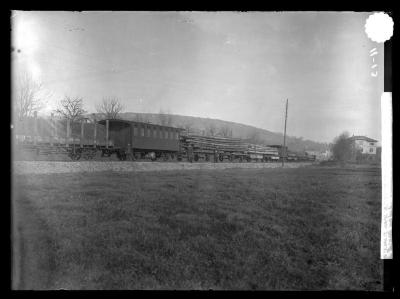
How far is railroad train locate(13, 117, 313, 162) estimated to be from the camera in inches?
143

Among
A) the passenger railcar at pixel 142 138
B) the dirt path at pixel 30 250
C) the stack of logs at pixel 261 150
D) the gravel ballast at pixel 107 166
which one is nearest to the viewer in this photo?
the dirt path at pixel 30 250

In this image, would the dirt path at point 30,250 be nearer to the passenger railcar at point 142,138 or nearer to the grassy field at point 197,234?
the grassy field at point 197,234

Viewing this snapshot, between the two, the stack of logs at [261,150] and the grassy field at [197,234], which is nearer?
the grassy field at [197,234]

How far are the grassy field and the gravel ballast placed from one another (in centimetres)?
13

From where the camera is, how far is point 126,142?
184 inches

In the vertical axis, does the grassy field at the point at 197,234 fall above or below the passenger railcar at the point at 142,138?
below

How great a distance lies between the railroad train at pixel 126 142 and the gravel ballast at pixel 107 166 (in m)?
0.14

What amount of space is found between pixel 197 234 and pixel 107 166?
207cm

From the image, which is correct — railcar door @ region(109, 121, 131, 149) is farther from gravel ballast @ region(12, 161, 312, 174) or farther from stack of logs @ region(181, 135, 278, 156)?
stack of logs @ region(181, 135, 278, 156)

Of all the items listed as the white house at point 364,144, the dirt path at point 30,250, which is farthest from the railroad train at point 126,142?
the dirt path at point 30,250

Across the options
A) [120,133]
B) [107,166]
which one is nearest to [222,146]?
[120,133]

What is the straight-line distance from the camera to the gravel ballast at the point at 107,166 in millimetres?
3569

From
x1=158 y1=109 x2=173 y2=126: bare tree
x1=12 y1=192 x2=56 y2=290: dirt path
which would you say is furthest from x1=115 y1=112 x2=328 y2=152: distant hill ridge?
x1=12 y1=192 x2=56 y2=290: dirt path
